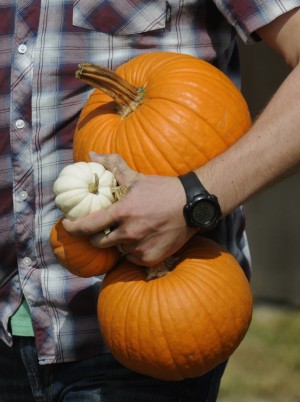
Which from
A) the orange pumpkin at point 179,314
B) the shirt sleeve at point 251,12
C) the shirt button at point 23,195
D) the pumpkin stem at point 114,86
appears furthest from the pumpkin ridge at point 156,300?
the shirt sleeve at point 251,12

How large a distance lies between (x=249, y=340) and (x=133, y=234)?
3639 mm

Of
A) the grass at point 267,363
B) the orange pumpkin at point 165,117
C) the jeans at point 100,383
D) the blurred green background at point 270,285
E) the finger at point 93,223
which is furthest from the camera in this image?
the blurred green background at point 270,285

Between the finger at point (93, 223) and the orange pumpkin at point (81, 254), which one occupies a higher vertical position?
the finger at point (93, 223)

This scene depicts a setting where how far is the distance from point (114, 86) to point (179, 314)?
1.70ft

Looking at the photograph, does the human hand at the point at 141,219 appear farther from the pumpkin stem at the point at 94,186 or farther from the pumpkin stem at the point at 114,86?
the pumpkin stem at the point at 114,86

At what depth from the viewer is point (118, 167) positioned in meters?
2.08

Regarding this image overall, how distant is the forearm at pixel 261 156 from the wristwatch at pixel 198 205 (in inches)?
0.8

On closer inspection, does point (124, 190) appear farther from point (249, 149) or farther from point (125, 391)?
point (125, 391)

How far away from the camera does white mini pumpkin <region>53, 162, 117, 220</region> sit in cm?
204

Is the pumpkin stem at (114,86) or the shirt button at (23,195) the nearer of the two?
the pumpkin stem at (114,86)

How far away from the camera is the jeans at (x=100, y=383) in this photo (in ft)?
7.91

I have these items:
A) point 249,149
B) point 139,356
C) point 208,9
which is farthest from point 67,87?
point 139,356

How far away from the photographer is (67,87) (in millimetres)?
2441

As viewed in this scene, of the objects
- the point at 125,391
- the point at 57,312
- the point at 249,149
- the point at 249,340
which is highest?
the point at 249,149
